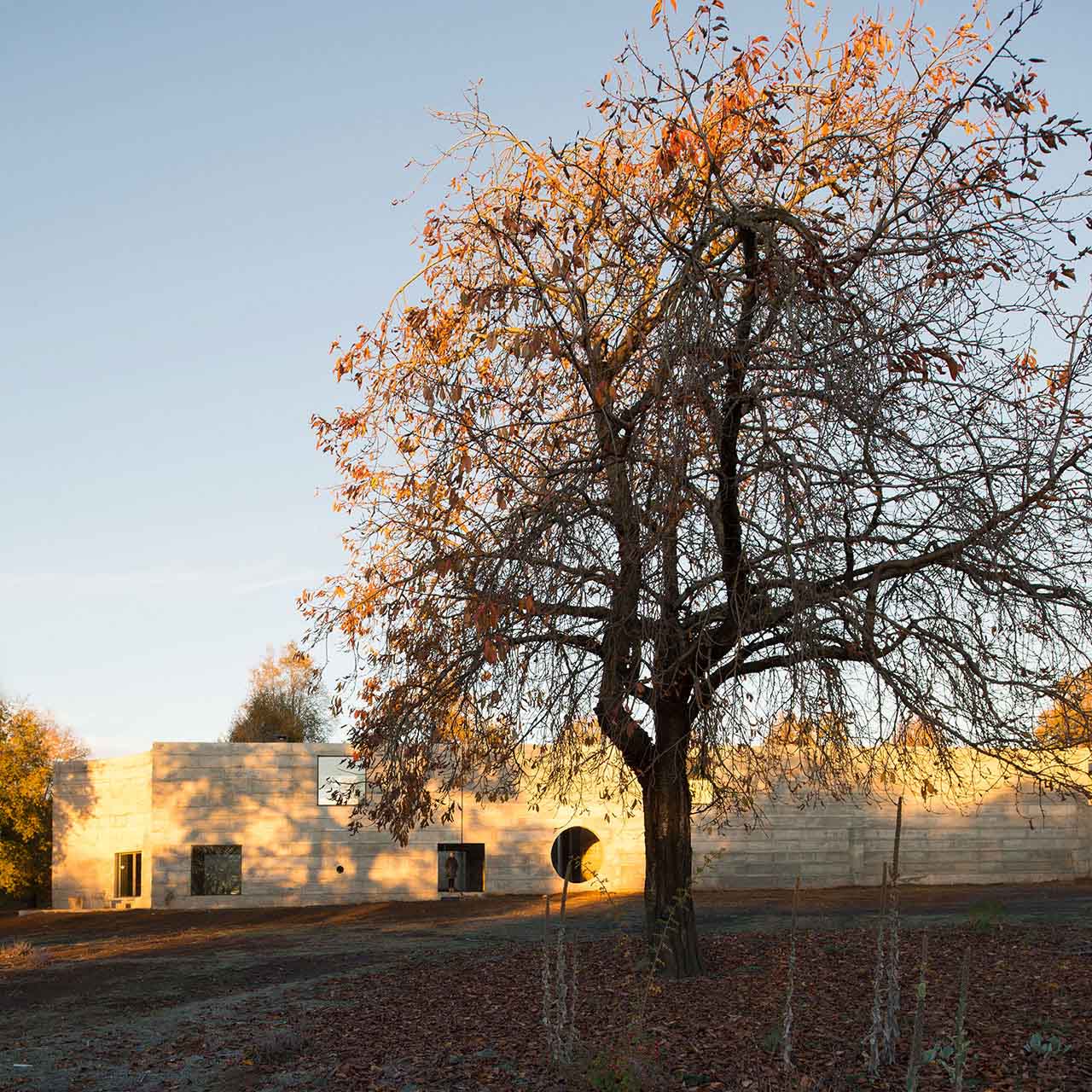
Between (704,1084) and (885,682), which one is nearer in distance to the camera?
(704,1084)

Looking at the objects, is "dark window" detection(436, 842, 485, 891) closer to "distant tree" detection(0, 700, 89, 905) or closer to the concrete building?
the concrete building

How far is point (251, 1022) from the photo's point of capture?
422 inches

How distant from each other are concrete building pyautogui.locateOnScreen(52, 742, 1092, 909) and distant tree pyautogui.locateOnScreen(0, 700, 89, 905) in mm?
6185

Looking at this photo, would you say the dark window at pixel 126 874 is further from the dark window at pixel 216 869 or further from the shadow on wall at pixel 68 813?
the dark window at pixel 216 869

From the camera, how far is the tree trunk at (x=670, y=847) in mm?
10844

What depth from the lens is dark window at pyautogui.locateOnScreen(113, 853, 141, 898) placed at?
29.8 metres

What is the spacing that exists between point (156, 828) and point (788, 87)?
77.5 feet

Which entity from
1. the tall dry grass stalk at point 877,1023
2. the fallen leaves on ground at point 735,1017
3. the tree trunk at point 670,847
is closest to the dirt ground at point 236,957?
the fallen leaves on ground at point 735,1017

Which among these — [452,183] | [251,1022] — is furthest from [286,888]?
[452,183]

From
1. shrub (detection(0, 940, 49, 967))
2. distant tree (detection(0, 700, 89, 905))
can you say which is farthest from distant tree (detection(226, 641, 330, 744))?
shrub (detection(0, 940, 49, 967))

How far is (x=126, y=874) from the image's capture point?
98.4 ft

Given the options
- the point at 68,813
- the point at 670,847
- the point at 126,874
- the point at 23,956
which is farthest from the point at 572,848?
the point at 670,847

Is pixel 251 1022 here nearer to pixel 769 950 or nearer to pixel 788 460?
pixel 769 950

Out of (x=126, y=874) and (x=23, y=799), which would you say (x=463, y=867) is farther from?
(x=23, y=799)
